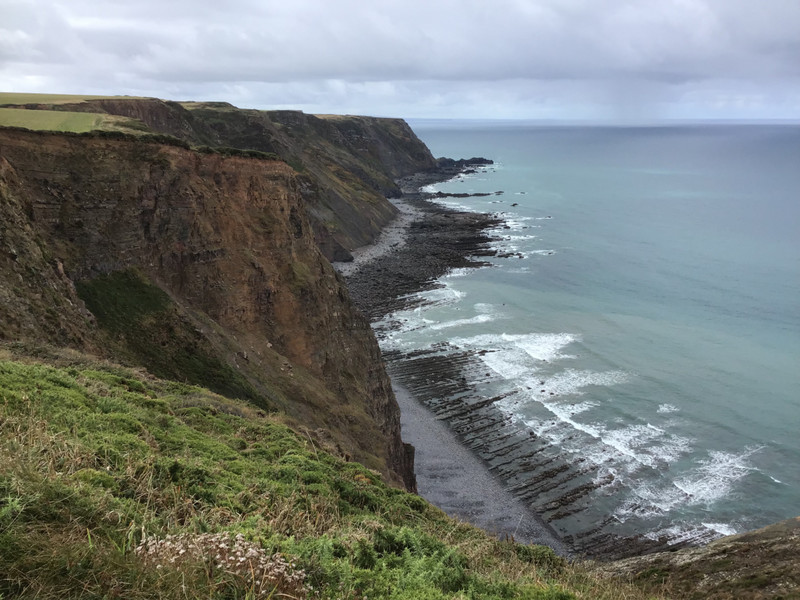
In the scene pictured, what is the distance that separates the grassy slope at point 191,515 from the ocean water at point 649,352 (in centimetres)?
2142

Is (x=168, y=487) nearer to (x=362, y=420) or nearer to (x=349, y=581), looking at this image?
(x=349, y=581)

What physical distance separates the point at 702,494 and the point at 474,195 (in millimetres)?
103580

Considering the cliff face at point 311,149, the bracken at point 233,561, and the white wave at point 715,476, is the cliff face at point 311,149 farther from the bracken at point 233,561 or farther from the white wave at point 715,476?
the bracken at point 233,561

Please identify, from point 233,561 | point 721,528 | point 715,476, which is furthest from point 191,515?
point 715,476

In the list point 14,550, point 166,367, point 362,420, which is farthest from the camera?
point 362,420

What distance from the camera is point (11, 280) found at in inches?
751

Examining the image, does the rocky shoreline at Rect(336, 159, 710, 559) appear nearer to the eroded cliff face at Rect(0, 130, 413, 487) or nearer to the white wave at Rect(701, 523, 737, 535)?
the white wave at Rect(701, 523, 737, 535)

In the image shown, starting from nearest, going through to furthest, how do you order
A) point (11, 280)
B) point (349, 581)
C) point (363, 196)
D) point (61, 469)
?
point (349, 581) < point (61, 469) < point (11, 280) < point (363, 196)

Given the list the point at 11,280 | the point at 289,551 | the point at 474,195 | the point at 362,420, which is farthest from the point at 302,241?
the point at 474,195

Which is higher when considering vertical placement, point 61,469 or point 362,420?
point 61,469

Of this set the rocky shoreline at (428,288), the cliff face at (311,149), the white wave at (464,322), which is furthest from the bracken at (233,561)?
the cliff face at (311,149)

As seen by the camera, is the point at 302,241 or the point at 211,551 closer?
the point at 211,551

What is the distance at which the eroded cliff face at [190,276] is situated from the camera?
22.1 metres

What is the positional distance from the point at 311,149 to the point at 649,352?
2830 inches
